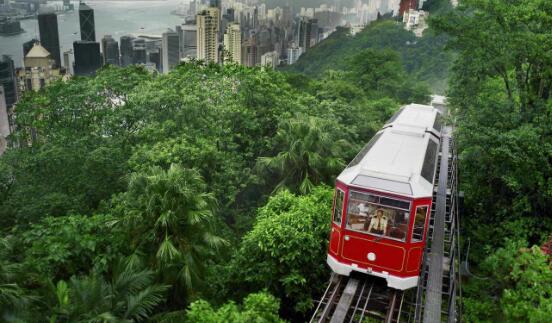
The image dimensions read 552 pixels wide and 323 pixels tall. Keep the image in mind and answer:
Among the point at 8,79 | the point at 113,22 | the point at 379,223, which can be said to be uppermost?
the point at 113,22

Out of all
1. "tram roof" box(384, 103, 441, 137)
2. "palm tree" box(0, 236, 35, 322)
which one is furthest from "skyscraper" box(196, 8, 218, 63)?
"palm tree" box(0, 236, 35, 322)

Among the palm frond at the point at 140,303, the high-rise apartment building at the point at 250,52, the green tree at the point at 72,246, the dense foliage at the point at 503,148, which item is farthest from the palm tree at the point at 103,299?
the high-rise apartment building at the point at 250,52

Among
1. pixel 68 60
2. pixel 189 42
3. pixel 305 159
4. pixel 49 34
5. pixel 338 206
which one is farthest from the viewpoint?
pixel 189 42

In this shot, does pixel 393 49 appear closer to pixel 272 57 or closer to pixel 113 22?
pixel 272 57

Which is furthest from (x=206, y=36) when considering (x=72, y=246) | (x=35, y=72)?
(x=72, y=246)

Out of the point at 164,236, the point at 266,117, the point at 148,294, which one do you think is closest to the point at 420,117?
the point at 266,117

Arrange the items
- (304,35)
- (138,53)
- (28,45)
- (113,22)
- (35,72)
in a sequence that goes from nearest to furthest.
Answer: (35,72)
(28,45)
(138,53)
(113,22)
(304,35)

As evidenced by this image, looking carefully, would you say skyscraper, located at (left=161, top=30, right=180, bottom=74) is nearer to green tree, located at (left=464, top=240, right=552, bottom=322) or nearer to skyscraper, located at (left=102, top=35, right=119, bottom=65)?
skyscraper, located at (left=102, top=35, right=119, bottom=65)
